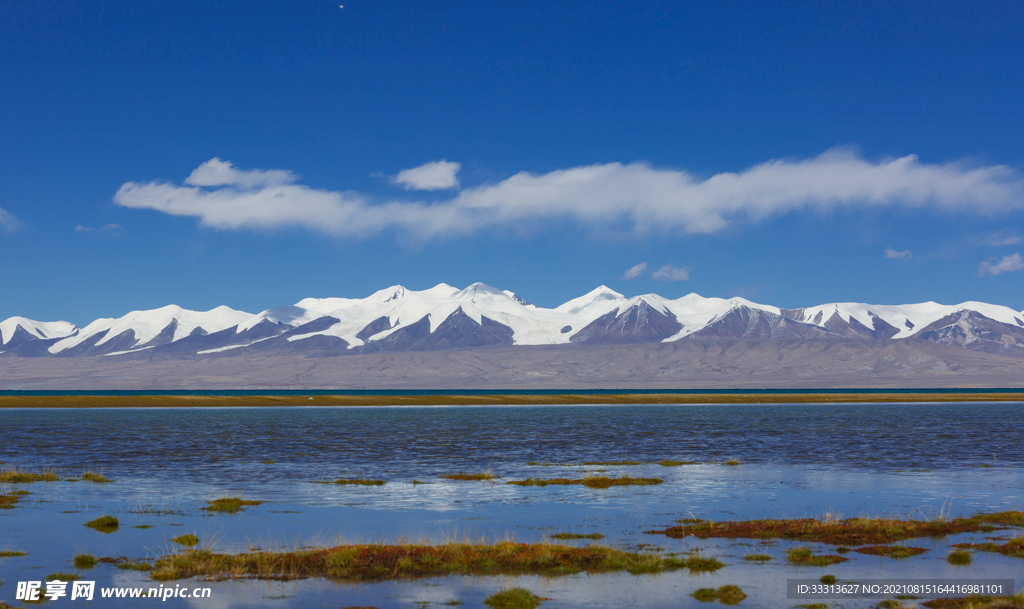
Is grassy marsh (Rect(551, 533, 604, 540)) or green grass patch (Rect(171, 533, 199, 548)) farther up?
green grass patch (Rect(171, 533, 199, 548))

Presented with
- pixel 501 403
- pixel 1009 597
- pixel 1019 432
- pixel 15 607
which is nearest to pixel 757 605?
pixel 1009 597

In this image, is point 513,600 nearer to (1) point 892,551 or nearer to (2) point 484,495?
(1) point 892,551

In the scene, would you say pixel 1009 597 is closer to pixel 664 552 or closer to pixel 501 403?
pixel 664 552

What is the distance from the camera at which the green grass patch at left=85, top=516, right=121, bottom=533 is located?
27750 mm

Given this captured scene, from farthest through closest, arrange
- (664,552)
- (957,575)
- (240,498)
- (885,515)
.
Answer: (240,498) < (885,515) < (664,552) < (957,575)

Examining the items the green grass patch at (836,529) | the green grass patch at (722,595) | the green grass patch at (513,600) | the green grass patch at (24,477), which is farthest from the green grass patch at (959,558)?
the green grass patch at (24,477)

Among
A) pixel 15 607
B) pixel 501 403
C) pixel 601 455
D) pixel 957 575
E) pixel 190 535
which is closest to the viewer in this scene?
pixel 15 607

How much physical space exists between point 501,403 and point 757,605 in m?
145

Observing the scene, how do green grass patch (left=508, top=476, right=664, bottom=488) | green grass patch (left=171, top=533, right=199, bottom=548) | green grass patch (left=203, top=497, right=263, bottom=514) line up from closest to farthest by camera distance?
green grass patch (left=171, top=533, right=199, bottom=548)
green grass patch (left=203, top=497, right=263, bottom=514)
green grass patch (left=508, top=476, right=664, bottom=488)

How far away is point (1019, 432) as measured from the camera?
7594cm

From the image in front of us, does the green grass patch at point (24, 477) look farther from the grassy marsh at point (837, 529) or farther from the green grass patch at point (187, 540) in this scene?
the grassy marsh at point (837, 529)

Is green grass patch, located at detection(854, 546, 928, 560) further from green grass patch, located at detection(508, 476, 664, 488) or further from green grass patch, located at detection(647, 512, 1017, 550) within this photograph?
green grass patch, located at detection(508, 476, 664, 488)

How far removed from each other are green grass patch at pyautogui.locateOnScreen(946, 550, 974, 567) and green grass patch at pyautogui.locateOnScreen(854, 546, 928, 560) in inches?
32.9

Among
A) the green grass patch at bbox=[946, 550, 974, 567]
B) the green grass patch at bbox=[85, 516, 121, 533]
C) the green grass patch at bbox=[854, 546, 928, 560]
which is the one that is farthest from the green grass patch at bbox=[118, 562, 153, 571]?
the green grass patch at bbox=[946, 550, 974, 567]
